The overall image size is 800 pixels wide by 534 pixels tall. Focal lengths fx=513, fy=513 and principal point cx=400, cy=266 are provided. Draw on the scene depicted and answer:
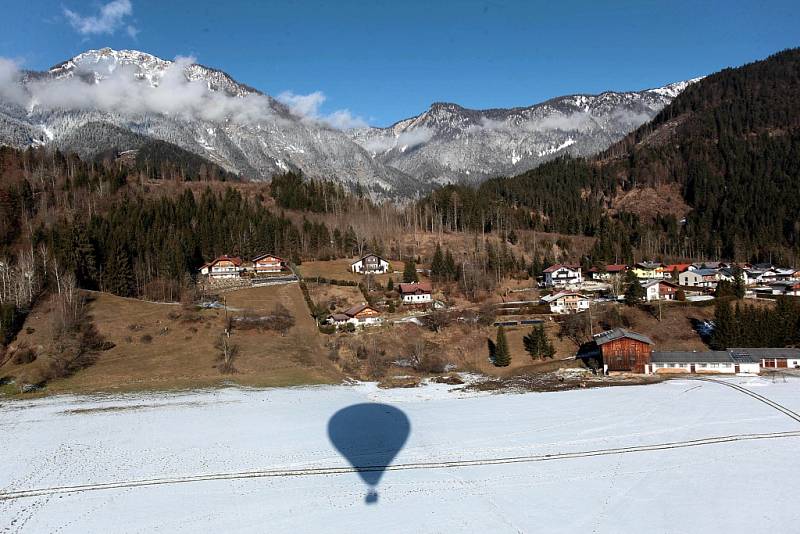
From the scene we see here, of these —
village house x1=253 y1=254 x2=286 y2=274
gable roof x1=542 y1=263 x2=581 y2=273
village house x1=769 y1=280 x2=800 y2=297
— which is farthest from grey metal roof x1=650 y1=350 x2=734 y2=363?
village house x1=253 y1=254 x2=286 y2=274

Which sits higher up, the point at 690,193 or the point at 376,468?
the point at 690,193

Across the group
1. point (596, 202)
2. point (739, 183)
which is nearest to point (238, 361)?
point (596, 202)

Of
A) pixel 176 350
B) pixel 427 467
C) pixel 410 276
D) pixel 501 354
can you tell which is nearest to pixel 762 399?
pixel 501 354

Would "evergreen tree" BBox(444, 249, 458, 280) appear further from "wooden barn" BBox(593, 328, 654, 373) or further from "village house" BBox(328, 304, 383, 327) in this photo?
"wooden barn" BBox(593, 328, 654, 373)

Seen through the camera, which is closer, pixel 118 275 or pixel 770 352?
pixel 770 352

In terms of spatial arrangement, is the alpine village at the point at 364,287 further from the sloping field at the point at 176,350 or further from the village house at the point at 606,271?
the village house at the point at 606,271

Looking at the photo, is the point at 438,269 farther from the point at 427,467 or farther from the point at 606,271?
the point at 427,467
